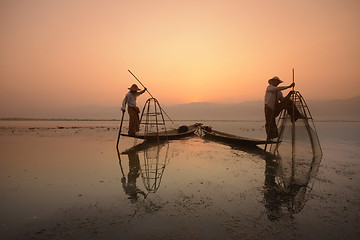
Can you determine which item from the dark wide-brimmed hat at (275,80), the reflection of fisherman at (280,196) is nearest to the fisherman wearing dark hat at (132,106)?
the dark wide-brimmed hat at (275,80)

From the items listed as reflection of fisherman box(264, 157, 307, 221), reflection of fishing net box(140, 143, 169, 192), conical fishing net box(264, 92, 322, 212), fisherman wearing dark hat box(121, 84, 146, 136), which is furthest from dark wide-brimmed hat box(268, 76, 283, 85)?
fisherman wearing dark hat box(121, 84, 146, 136)

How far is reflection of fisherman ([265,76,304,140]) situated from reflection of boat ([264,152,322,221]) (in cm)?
198

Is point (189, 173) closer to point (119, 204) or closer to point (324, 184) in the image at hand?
point (119, 204)

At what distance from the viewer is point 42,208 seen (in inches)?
129

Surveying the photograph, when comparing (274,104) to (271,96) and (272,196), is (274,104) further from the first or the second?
(272,196)

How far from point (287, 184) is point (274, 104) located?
16.0ft

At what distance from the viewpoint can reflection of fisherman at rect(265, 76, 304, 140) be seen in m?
7.87

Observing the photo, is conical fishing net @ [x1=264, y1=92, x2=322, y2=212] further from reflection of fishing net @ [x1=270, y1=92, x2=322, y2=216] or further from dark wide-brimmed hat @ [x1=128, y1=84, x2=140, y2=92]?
dark wide-brimmed hat @ [x1=128, y1=84, x2=140, y2=92]

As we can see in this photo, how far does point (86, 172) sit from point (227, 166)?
14.4ft

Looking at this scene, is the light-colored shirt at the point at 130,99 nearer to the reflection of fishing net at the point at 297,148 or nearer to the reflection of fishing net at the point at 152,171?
the reflection of fishing net at the point at 152,171

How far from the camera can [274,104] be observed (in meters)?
8.52

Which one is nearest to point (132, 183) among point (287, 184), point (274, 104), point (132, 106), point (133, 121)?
point (287, 184)

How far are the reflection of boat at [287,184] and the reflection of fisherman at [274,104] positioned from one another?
198 centimetres

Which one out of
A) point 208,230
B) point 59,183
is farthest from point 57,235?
point 59,183
